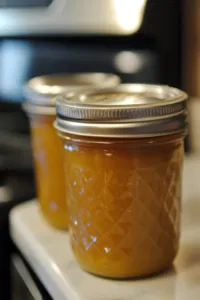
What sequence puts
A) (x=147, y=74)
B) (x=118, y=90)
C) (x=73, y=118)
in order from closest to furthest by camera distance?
(x=73, y=118), (x=118, y=90), (x=147, y=74)

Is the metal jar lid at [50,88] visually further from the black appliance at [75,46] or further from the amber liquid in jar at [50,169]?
the black appliance at [75,46]

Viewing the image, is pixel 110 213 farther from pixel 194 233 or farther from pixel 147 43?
pixel 147 43

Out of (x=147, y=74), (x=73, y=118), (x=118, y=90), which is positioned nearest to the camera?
(x=73, y=118)

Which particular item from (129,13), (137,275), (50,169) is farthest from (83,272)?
(129,13)

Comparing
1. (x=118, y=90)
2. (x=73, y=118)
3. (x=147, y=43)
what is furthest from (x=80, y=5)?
(x=73, y=118)

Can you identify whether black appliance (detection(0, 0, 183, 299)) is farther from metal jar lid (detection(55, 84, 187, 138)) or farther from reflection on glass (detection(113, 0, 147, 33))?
metal jar lid (detection(55, 84, 187, 138))

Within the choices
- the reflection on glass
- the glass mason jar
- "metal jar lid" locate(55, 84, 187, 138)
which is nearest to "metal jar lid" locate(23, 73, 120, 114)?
the glass mason jar

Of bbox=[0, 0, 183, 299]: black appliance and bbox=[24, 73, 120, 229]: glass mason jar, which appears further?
bbox=[0, 0, 183, 299]: black appliance
